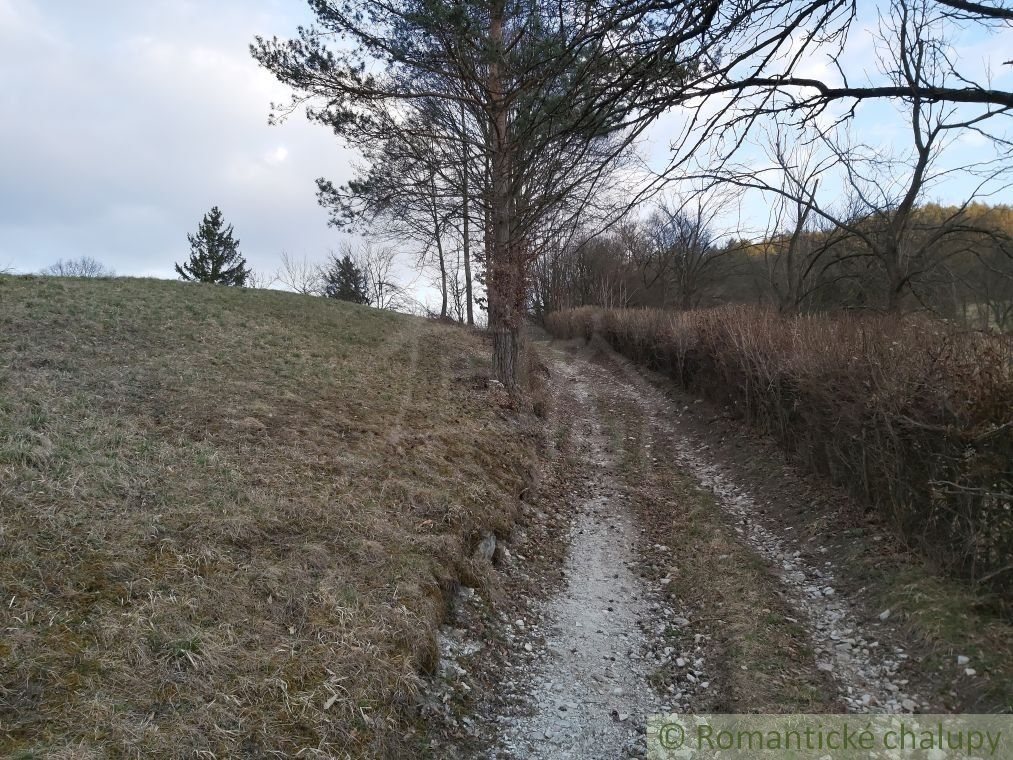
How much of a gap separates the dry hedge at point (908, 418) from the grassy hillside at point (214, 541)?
3856 millimetres

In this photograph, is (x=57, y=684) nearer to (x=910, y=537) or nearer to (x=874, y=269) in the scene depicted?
(x=910, y=537)

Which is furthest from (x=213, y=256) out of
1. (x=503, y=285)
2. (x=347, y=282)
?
(x=503, y=285)

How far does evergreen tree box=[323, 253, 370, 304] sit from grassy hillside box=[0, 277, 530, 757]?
28.0 m

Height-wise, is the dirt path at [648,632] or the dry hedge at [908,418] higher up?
the dry hedge at [908,418]

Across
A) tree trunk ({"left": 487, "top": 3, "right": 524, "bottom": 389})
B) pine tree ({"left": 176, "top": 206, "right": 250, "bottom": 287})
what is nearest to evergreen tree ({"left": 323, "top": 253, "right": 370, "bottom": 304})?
pine tree ({"left": 176, "top": 206, "right": 250, "bottom": 287})

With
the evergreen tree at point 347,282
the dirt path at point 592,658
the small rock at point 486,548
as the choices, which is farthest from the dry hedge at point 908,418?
the evergreen tree at point 347,282

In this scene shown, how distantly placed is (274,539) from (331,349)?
7.61m

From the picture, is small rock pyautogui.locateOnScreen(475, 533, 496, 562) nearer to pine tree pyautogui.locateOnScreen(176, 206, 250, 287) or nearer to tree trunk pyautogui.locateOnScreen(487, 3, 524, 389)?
tree trunk pyautogui.locateOnScreen(487, 3, 524, 389)

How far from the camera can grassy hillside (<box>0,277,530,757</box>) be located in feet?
9.06

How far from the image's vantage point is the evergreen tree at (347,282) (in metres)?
36.4

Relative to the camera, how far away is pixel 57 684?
267 cm

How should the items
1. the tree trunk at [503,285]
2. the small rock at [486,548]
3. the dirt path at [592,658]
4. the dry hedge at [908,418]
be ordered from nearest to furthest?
the dirt path at [592,658] → the dry hedge at [908,418] → the small rock at [486,548] → the tree trunk at [503,285]

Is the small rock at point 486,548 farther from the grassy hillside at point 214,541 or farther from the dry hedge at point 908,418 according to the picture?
the dry hedge at point 908,418

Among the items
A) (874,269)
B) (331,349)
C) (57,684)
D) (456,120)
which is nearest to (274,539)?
(57,684)
